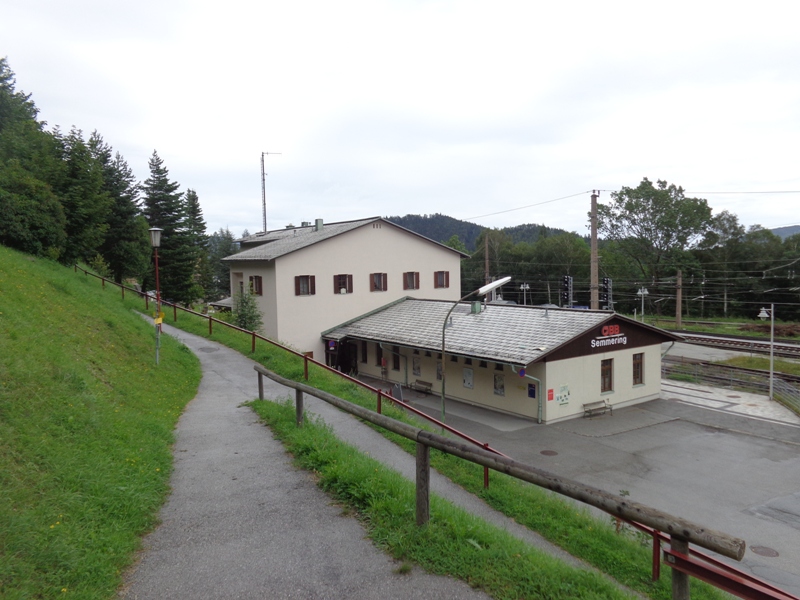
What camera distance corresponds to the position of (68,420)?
22.2 feet

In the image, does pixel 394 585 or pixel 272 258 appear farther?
pixel 272 258

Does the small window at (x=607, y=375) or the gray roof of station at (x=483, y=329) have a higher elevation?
the gray roof of station at (x=483, y=329)

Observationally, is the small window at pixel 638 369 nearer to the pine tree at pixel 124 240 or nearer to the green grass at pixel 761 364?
the green grass at pixel 761 364

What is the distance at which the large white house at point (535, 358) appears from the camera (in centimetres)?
2177

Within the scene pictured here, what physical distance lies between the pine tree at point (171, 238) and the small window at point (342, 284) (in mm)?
20043

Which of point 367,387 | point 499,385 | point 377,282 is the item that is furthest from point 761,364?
point 367,387

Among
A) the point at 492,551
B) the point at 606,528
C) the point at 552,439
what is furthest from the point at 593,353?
the point at 492,551

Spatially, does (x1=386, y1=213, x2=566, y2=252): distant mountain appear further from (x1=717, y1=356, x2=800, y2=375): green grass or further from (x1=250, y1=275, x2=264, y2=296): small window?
(x1=250, y1=275, x2=264, y2=296): small window

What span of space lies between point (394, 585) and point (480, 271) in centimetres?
7872

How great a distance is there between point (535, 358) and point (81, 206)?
2223cm

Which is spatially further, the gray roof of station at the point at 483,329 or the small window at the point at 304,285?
the small window at the point at 304,285

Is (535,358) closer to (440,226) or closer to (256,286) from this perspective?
(256,286)

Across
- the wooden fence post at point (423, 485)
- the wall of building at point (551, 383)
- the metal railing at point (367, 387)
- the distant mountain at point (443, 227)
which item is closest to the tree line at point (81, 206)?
the metal railing at point (367, 387)

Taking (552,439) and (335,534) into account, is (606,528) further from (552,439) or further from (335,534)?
(552,439)
